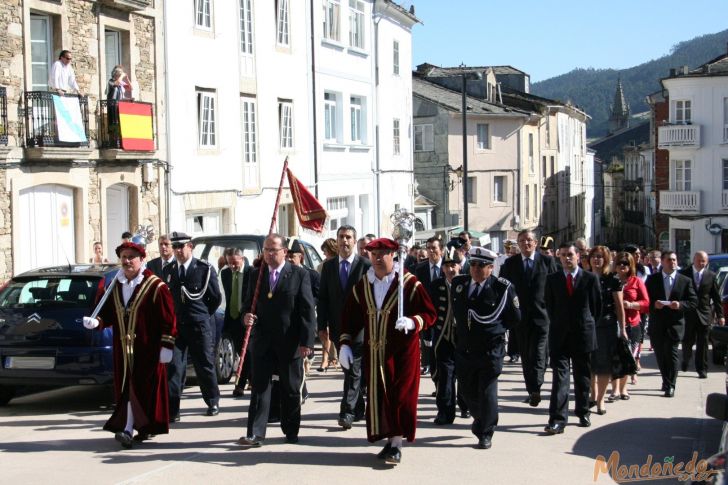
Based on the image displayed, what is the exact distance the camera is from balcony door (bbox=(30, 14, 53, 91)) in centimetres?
1998

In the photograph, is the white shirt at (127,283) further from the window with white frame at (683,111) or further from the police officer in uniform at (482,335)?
the window with white frame at (683,111)

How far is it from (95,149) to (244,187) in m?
6.00

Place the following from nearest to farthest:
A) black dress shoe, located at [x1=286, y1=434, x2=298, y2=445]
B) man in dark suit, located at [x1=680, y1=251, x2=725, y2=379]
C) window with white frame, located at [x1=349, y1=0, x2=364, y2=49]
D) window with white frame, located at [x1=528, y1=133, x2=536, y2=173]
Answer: black dress shoe, located at [x1=286, y1=434, x2=298, y2=445], man in dark suit, located at [x1=680, y1=251, x2=725, y2=379], window with white frame, located at [x1=349, y1=0, x2=364, y2=49], window with white frame, located at [x1=528, y1=133, x2=536, y2=173]

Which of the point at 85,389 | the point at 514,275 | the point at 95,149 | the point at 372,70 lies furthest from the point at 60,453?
the point at 372,70

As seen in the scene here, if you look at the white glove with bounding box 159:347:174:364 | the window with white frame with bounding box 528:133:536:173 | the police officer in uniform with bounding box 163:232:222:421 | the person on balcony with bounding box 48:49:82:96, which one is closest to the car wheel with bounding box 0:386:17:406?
the police officer in uniform with bounding box 163:232:222:421

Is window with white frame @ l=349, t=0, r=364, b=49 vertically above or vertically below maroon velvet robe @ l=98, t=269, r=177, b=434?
above

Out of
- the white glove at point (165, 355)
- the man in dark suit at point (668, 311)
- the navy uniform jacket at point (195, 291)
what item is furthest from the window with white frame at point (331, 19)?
the white glove at point (165, 355)

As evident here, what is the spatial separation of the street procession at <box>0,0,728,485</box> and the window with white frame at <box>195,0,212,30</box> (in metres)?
0.04

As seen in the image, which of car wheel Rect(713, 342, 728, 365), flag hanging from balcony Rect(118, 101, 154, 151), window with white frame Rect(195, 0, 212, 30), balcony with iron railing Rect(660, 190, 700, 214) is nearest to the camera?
car wheel Rect(713, 342, 728, 365)

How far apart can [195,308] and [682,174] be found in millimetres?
44029

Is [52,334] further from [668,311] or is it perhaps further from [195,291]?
[668,311]

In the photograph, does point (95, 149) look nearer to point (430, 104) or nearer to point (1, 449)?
point (1, 449)

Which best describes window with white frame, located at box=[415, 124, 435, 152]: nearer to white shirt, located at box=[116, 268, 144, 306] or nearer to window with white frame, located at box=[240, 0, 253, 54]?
window with white frame, located at box=[240, 0, 253, 54]

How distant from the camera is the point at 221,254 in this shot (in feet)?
54.9
